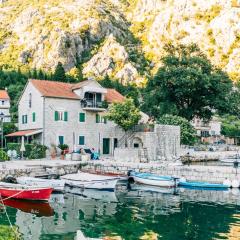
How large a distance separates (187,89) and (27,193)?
41.7 m

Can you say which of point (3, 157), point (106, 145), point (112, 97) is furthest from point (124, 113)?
point (3, 157)

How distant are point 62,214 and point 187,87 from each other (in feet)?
146

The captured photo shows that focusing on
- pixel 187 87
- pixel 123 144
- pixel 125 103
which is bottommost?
pixel 123 144

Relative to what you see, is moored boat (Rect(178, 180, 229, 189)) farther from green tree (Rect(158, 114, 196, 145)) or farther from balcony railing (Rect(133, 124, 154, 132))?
green tree (Rect(158, 114, 196, 145))

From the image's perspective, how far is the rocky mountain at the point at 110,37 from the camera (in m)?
150

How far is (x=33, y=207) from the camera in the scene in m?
25.9

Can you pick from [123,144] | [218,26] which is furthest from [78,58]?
[123,144]

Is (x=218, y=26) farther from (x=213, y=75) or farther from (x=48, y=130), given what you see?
(x=48, y=130)

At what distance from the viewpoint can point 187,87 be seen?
6475 cm

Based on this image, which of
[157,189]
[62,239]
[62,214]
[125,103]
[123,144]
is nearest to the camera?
[62,239]

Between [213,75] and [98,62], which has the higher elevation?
[98,62]

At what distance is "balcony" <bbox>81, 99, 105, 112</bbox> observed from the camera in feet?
172

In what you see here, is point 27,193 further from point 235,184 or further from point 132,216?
point 235,184

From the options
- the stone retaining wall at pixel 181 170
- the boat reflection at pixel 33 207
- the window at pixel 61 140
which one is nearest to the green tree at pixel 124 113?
the window at pixel 61 140
